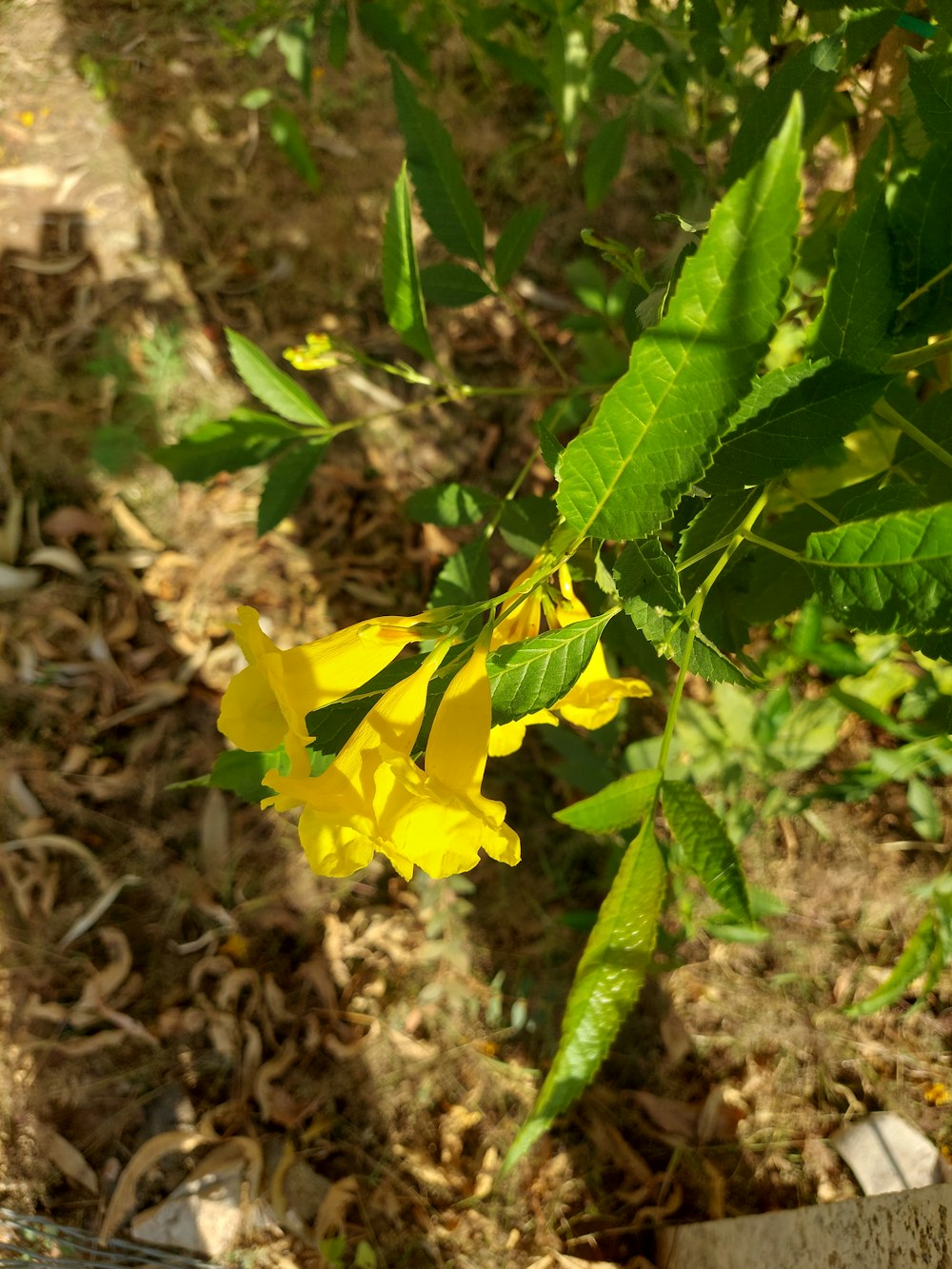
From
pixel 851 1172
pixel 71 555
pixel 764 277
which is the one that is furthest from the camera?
pixel 71 555

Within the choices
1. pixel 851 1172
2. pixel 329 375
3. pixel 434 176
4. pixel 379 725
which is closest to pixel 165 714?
pixel 329 375

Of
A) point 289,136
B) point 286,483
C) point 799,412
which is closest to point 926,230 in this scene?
point 799,412

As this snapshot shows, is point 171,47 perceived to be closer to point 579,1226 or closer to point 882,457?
point 882,457

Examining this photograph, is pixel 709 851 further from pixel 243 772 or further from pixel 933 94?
pixel 933 94

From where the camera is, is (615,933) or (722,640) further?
(722,640)

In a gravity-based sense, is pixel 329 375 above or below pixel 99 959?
above

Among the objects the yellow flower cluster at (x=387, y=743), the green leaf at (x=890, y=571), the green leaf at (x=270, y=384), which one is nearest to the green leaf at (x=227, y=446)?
the green leaf at (x=270, y=384)

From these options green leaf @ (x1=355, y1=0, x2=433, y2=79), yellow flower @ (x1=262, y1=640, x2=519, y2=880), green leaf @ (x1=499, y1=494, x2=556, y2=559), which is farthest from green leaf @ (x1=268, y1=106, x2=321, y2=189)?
yellow flower @ (x1=262, y1=640, x2=519, y2=880)
